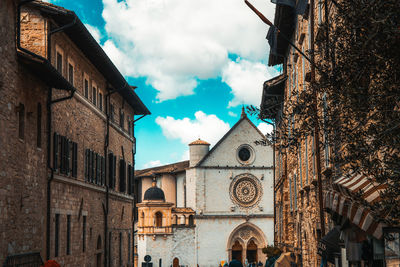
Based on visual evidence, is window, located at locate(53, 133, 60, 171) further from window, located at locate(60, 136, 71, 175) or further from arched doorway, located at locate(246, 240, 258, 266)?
arched doorway, located at locate(246, 240, 258, 266)

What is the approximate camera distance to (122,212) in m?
29.1

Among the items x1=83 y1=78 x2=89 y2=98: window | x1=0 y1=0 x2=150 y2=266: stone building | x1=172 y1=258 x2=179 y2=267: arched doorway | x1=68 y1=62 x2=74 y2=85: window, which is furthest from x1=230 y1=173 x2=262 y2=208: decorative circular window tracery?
x1=68 y1=62 x2=74 y2=85: window

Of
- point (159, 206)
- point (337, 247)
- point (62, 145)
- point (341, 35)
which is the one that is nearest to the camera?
point (341, 35)

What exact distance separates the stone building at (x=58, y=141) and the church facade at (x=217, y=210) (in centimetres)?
2347

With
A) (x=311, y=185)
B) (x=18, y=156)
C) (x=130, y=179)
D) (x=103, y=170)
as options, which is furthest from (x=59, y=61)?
(x=130, y=179)

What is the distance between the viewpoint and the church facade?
170ft

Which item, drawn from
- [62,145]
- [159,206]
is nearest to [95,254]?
[62,145]

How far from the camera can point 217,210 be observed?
5328cm

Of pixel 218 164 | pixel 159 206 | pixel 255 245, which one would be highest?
pixel 218 164

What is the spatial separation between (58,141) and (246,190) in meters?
37.6

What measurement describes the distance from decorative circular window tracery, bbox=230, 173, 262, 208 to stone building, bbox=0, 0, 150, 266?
25.8 m

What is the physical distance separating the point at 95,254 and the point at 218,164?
32.1m

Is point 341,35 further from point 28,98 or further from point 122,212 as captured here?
point 122,212

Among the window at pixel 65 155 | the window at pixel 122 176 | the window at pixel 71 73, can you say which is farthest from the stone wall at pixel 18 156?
the window at pixel 122 176
